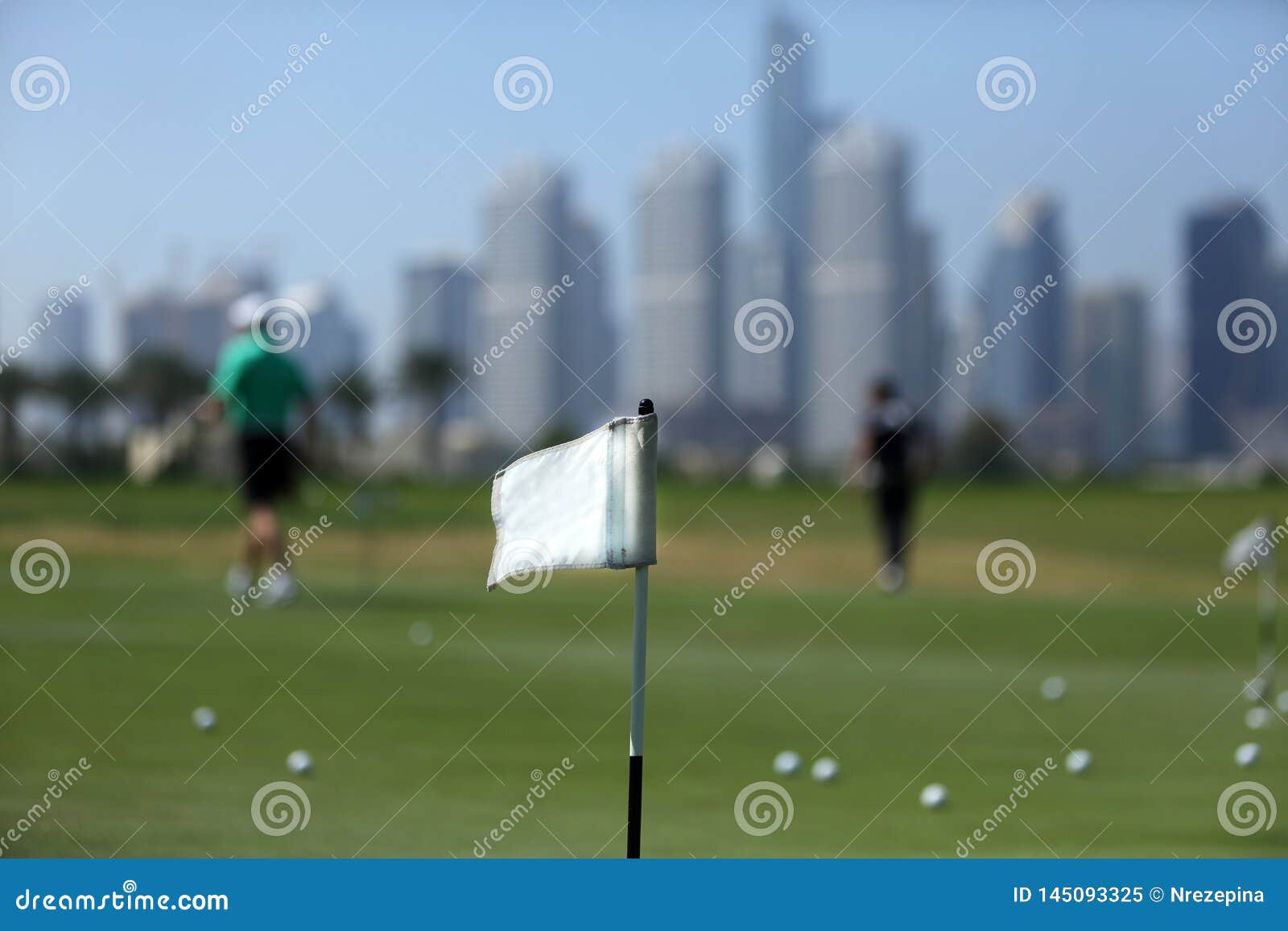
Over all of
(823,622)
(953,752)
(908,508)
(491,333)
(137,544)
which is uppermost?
(491,333)

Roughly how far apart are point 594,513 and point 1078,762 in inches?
116

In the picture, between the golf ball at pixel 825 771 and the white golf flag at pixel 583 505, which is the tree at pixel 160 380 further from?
the white golf flag at pixel 583 505

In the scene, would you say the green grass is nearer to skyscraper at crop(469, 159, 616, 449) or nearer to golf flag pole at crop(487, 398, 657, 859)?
golf flag pole at crop(487, 398, 657, 859)

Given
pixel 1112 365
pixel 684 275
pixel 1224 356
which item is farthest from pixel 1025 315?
pixel 684 275

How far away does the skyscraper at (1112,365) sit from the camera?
91.8m

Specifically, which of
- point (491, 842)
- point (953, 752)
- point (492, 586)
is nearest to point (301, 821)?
point (491, 842)

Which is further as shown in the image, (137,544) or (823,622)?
(137,544)

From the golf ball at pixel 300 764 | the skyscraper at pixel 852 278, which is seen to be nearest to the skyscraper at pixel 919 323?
the skyscraper at pixel 852 278

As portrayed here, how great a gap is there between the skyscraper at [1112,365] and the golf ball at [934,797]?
87058 mm

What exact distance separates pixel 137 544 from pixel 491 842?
16.9 meters

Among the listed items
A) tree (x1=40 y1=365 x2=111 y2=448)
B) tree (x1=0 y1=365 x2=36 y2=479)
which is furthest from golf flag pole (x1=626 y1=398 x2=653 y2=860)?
tree (x1=40 y1=365 x2=111 y2=448)

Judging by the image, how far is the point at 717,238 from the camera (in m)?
96.4

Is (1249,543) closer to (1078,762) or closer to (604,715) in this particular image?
(1078,762)

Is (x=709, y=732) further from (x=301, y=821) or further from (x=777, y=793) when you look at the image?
(x=301, y=821)
